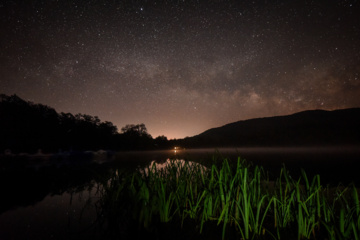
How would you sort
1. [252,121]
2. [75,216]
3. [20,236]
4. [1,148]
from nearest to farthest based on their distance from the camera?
[20,236]
[75,216]
[1,148]
[252,121]

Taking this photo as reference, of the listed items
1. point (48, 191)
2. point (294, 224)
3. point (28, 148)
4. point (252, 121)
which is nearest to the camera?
point (294, 224)

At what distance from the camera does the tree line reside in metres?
31.7

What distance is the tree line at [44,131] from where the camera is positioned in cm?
3172

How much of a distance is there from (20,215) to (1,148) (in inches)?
1428

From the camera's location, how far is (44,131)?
3769cm

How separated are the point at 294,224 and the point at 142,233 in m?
2.51

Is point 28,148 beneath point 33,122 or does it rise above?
beneath

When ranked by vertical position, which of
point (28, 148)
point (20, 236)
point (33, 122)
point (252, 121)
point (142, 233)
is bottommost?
point (20, 236)

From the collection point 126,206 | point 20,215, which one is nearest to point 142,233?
point 126,206

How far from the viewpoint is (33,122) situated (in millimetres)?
36500

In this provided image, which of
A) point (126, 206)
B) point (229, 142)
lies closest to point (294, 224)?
point (126, 206)

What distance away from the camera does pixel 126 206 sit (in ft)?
12.2

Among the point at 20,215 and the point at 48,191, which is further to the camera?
the point at 48,191

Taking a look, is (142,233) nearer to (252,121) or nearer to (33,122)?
(33,122)
